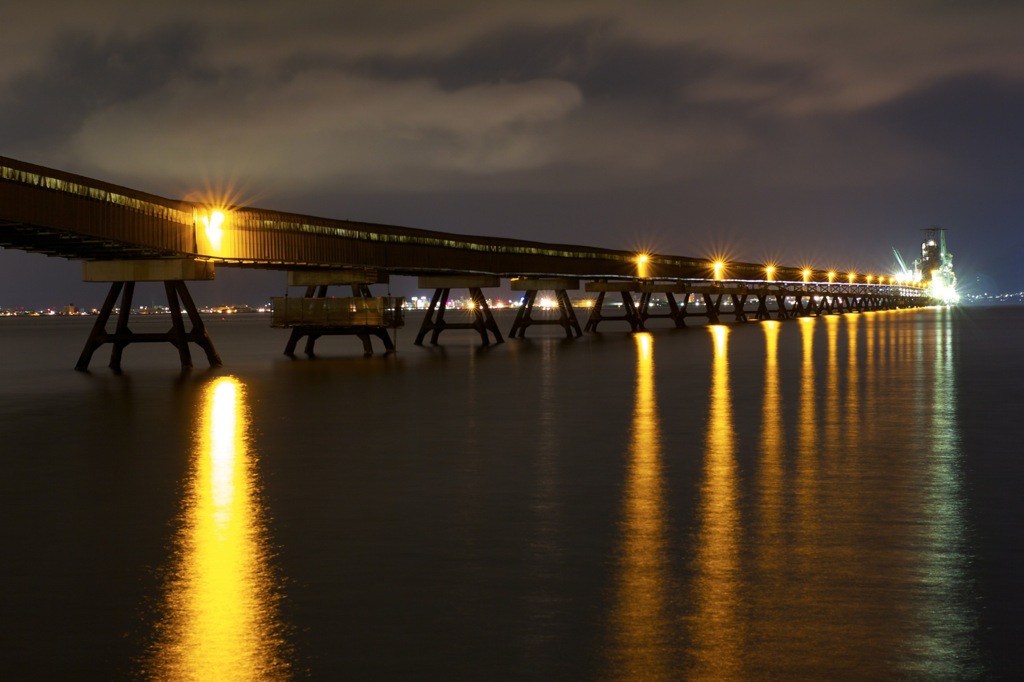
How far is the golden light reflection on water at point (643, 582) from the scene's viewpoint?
24.0 feet

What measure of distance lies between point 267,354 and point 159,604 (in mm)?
49641

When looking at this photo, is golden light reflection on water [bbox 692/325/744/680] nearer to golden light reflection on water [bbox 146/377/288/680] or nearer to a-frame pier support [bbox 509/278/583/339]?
golden light reflection on water [bbox 146/377/288/680]

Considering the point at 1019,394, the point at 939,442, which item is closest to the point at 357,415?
the point at 939,442

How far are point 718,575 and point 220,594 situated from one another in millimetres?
3623

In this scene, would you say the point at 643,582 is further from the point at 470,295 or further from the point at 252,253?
the point at 470,295

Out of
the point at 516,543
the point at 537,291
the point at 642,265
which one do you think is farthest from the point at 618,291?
the point at 516,543

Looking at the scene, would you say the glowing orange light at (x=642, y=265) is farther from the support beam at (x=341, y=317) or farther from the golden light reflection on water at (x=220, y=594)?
the golden light reflection on water at (x=220, y=594)

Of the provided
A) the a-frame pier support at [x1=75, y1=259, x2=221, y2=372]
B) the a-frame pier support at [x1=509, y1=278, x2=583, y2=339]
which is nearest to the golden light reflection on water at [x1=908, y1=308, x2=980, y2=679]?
the a-frame pier support at [x1=75, y1=259, x2=221, y2=372]

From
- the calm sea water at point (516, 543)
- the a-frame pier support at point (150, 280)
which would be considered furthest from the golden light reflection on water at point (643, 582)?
the a-frame pier support at point (150, 280)

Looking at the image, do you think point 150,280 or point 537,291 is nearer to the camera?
point 150,280

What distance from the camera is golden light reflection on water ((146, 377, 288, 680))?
734 cm

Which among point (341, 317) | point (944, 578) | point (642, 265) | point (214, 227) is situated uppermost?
point (642, 265)

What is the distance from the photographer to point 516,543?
A: 35.8 feet

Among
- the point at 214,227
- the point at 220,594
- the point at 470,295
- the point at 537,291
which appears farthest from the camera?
the point at 537,291
